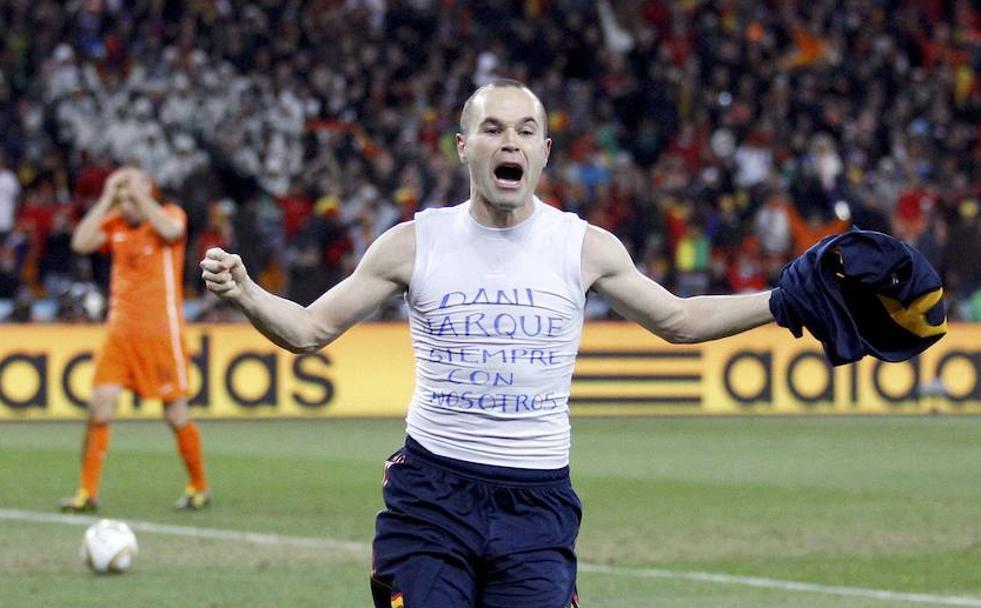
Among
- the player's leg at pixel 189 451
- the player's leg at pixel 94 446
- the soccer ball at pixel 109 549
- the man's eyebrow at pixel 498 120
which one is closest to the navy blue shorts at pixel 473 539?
the man's eyebrow at pixel 498 120

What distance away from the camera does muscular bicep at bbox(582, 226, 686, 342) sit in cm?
553

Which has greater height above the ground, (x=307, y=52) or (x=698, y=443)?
(x=307, y=52)

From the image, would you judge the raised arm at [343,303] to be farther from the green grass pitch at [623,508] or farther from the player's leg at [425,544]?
the green grass pitch at [623,508]

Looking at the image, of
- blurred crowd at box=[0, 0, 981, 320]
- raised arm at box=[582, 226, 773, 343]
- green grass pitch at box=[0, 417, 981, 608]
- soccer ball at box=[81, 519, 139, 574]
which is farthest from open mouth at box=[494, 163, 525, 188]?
blurred crowd at box=[0, 0, 981, 320]

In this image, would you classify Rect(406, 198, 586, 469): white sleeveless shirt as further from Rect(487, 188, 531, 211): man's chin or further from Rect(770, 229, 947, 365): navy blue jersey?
Rect(770, 229, 947, 365): navy blue jersey

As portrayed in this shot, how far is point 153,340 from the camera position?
12.7 metres

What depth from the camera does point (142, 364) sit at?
12.7 m

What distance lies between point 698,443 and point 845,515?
520 centimetres

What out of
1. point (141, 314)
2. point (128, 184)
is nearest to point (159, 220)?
point (128, 184)

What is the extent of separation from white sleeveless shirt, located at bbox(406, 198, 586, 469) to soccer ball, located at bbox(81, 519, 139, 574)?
4.78 metres

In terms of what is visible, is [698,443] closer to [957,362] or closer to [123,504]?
[957,362]

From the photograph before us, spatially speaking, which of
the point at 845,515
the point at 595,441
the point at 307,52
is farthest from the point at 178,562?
the point at 307,52

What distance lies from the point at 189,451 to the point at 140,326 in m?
0.91

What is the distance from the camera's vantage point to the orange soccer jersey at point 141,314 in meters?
12.7
